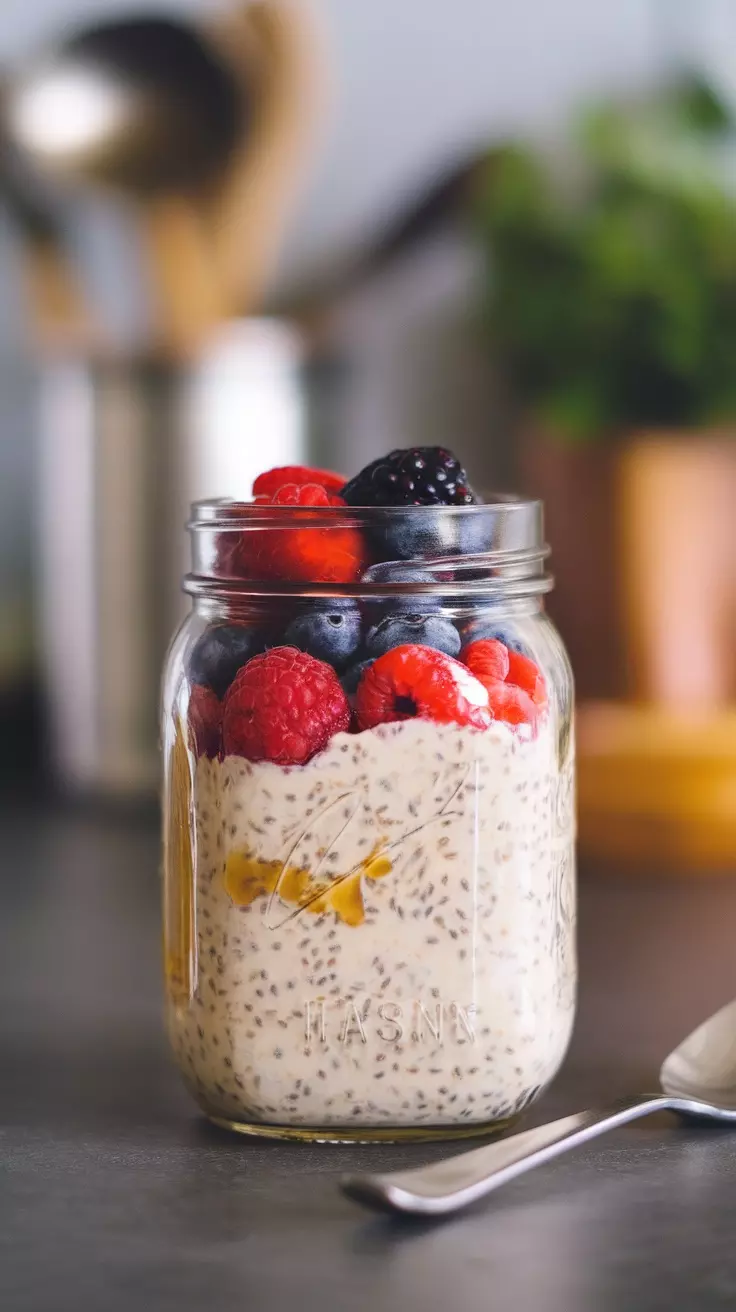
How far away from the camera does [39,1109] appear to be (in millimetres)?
718

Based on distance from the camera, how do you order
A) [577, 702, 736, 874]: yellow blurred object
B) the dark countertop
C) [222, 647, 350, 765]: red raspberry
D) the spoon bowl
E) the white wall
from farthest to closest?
the white wall
the spoon bowl
[577, 702, 736, 874]: yellow blurred object
[222, 647, 350, 765]: red raspberry
the dark countertop

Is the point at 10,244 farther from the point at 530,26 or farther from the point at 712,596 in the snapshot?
the point at 712,596

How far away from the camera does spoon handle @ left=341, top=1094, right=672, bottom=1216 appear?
549 millimetres

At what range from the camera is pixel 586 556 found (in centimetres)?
146

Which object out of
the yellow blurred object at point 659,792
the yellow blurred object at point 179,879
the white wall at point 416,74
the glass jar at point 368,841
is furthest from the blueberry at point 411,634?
the white wall at point 416,74

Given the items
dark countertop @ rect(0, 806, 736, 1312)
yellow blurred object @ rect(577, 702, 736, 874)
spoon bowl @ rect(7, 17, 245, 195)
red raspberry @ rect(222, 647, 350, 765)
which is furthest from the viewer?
spoon bowl @ rect(7, 17, 245, 195)

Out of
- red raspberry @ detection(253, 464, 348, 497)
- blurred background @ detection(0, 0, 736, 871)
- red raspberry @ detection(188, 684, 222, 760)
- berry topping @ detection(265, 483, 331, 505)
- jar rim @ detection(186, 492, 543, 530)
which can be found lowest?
red raspberry @ detection(188, 684, 222, 760)

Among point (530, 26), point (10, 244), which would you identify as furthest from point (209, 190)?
point (530, 26)

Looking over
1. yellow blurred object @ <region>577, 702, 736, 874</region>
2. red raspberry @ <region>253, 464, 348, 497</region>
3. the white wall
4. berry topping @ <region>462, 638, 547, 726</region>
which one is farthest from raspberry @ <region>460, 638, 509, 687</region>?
the white wall

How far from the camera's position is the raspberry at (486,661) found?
66cm

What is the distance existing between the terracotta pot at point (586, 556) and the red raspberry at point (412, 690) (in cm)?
82

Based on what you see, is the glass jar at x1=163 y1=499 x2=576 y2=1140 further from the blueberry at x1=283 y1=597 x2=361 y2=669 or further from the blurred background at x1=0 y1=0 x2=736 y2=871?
the blurred background at x1=0 y1=0 x2=736 y2=871

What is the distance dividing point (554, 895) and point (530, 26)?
1.17 m

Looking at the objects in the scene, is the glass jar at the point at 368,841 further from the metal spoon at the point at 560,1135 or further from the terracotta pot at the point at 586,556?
the terracotta pot at the point at 586,556
